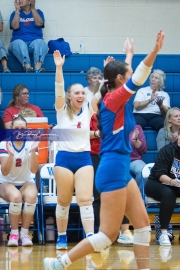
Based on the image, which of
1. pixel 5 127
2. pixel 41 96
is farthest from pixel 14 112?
pixel 41 96

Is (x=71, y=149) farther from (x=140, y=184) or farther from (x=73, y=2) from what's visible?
(x=73, y=2)

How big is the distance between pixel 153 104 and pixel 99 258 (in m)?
4.22

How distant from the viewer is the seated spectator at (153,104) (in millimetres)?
9719

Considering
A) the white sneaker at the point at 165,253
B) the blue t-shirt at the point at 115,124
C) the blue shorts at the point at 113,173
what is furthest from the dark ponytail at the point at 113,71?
the white sneaker at the point at 165,253

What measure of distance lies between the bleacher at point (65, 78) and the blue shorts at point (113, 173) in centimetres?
537

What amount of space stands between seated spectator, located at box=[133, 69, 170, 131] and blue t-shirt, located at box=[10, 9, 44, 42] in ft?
8.11

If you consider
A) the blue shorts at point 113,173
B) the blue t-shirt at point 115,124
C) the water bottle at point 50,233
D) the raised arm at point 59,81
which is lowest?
the water bottle at point 50,233

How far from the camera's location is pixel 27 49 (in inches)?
432

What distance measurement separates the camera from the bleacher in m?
10.5

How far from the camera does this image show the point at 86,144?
253 inches

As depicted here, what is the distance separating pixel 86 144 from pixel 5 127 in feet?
8.48

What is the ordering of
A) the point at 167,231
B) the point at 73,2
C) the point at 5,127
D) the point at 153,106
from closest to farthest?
the point at 167,231
the point at 5,127
the point at 153,106
the point at 73,2

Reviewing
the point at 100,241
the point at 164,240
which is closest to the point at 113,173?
the point at 100,241

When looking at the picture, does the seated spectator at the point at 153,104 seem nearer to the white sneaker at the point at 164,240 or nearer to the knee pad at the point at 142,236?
the white sneaker at the point at 164,240
